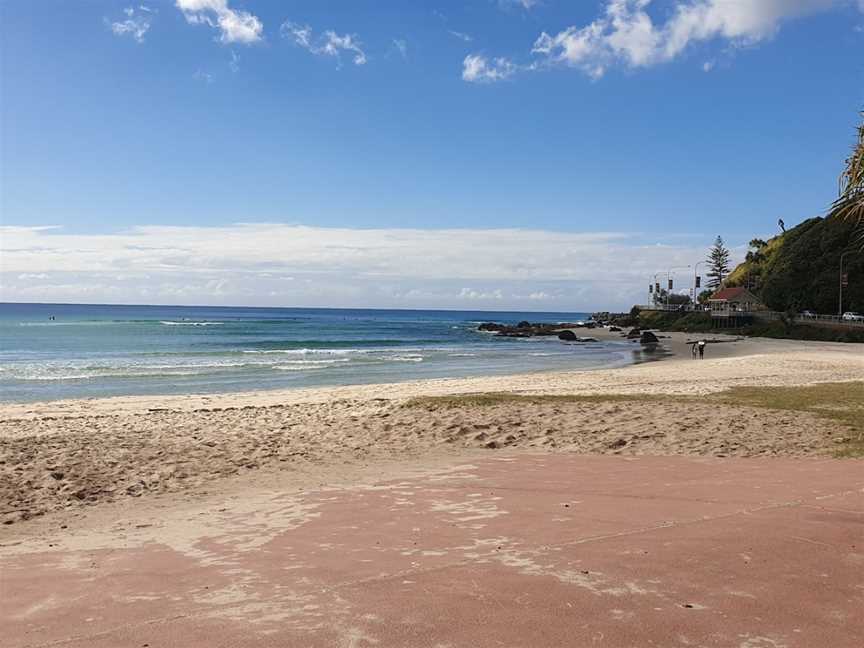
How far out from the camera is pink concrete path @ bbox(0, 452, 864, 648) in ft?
14.7

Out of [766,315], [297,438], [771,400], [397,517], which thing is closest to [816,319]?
[766,315]

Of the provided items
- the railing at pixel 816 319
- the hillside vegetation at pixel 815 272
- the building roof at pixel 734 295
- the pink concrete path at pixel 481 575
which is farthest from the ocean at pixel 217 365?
the building roof at pixel 734 295

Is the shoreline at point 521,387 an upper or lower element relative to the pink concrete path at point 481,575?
lower

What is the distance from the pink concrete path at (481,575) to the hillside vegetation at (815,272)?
69.6 m

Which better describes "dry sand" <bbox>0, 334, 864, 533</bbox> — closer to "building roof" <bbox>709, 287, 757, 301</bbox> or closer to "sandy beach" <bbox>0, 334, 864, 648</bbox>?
"sandy beach" <bbox>0, 334, 864, 648</bbox>

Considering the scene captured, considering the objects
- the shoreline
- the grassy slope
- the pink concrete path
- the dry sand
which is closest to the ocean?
the shoreline

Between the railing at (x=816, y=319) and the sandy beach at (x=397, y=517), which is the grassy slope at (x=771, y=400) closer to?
the sandy beach at (x=397, y=517)

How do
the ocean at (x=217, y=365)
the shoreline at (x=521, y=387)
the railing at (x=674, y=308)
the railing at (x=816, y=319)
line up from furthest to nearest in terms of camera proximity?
the railing at (x=674, y=308) < the railing at (x=816, y=319) < the ocean at (x=217, y=365) < the shoreline at (x=521, y=387)

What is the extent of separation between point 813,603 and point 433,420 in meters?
9.90

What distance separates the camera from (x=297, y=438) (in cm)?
1298

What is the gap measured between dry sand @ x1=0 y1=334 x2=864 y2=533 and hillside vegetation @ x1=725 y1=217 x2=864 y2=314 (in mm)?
62769

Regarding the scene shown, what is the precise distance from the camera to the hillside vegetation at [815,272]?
69688 mm

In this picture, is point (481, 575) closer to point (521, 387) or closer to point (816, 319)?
point (521, 387)

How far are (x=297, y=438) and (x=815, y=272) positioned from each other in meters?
75.7
